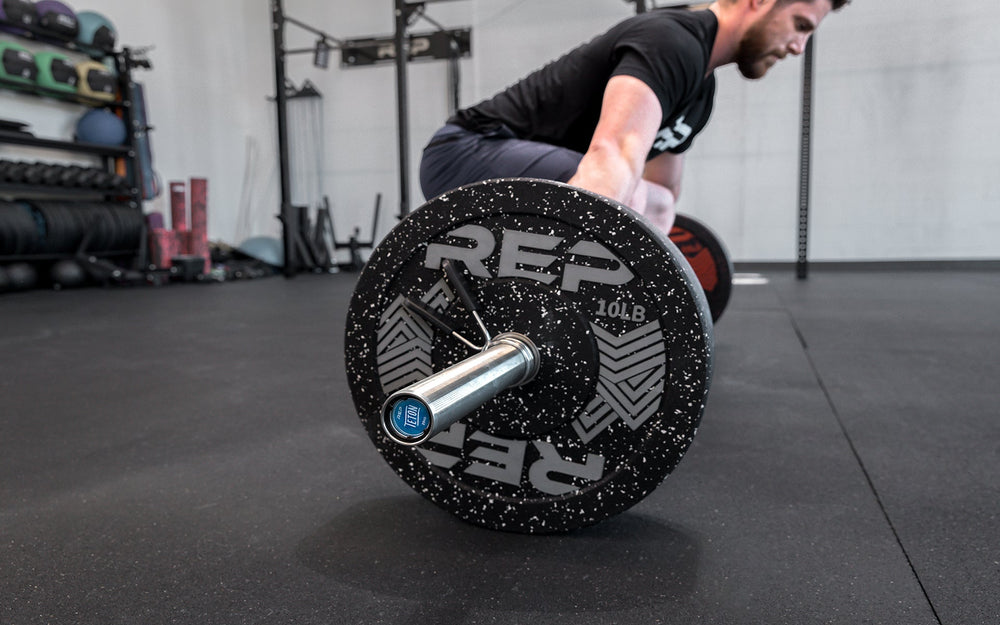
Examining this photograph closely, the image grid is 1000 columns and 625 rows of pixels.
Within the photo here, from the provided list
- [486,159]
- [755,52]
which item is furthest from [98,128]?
[755,52]

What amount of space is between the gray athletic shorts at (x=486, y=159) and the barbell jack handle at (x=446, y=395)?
52 centimetres

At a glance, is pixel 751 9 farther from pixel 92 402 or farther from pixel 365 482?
pixel 92 402

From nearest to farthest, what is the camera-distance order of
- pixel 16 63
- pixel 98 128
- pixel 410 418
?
pixel 410 418, pixel 16 63, pixel 98 128

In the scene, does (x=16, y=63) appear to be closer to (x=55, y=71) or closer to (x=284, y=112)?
(x=55, y=71)

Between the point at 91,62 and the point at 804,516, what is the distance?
501cm

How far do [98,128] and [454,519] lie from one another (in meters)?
4.66

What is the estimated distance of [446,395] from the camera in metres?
0.48

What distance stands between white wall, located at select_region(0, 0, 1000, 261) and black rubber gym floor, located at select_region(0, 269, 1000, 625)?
368 centimetres

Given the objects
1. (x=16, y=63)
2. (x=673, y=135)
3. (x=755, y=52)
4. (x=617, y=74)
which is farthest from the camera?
(x=16, y=63)

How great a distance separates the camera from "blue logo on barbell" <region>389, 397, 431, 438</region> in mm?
462

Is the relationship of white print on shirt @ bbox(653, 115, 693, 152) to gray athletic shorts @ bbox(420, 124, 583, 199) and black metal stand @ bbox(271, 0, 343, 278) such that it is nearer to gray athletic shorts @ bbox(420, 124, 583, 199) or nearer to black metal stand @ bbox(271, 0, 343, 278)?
gray athletic shorts @ bbox(420, 124, 583, 199)

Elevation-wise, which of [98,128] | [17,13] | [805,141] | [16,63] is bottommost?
[805,141]

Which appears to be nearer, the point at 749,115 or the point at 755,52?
the point at 755,52

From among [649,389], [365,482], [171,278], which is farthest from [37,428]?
[171,278]
